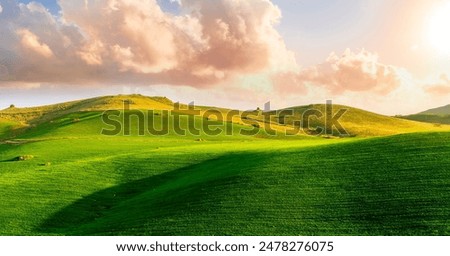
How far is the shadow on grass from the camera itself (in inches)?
999

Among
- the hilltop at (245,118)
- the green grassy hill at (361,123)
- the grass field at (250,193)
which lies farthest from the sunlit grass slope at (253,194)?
the green grassy hill at (361,123)

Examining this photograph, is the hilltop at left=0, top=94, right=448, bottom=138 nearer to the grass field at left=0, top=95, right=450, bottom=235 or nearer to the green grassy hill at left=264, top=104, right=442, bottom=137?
the green grassy hill at left=264, top=104, right=442, bottom=137

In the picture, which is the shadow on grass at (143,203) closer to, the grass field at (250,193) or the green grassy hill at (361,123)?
the grass field at (250,193)

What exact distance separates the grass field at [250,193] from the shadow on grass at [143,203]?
0.27 feet

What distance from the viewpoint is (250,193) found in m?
27.0

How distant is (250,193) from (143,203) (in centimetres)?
726

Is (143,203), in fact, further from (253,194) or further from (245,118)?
(245,118)

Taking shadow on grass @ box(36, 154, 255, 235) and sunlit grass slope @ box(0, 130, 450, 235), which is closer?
sunlit grass slope @ box(0, 130, 450, 235)

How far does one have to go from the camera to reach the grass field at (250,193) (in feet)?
74.1

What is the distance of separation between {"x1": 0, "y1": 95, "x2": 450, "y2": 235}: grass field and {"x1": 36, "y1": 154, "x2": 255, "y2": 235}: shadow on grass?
0.08 m

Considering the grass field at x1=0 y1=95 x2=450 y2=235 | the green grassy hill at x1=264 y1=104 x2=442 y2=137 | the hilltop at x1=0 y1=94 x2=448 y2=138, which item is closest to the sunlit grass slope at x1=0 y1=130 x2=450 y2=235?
the grass field at x1=0 y1=95 x2=450 y2=235

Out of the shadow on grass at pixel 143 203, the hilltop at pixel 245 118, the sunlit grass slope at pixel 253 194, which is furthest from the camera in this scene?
the hilltop at pixel 245 118

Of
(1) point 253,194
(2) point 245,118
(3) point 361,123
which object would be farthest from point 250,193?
(3) point 361,123
